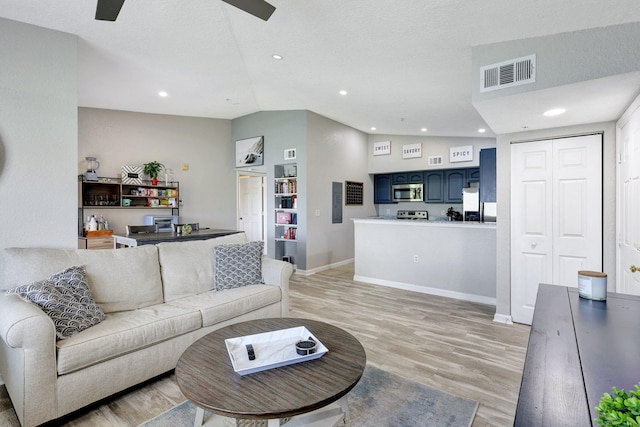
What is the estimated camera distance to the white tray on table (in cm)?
154

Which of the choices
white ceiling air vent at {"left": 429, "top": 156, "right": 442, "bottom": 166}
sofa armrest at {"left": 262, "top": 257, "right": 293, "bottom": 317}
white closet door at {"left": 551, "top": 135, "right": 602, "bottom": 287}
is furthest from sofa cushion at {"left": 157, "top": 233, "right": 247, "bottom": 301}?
white ceiling air vent at {"left": 429, "top": 156, "right": 442, "bottom": 166}

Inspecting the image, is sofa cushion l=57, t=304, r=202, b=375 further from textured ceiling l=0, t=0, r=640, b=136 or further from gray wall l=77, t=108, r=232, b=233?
gray wall l=77, t=108, r=232, b=233

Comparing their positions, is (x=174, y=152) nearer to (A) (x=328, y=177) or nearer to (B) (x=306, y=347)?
(A) (x=328, y=177)

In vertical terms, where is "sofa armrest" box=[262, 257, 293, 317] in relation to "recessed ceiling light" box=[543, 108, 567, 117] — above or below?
below

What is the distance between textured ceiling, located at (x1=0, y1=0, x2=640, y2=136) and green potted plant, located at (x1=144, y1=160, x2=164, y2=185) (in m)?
1.05

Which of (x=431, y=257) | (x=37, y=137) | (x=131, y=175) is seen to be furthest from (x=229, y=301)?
(x=131, y=175)

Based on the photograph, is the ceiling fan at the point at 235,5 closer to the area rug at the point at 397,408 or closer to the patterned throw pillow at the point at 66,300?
the patterned throw pillow at the point at 66,300

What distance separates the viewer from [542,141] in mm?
3266

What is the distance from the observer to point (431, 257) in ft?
15.0

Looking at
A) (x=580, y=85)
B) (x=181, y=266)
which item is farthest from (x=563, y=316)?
(x=181, y=266)

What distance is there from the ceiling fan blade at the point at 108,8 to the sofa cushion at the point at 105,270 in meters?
1.70

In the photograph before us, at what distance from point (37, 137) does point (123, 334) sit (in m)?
1.96

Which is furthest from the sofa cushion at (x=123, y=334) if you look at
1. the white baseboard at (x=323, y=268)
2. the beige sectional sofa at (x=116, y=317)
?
the white baseboard at (x=323, y=268)

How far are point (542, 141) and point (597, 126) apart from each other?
1.42 ft
